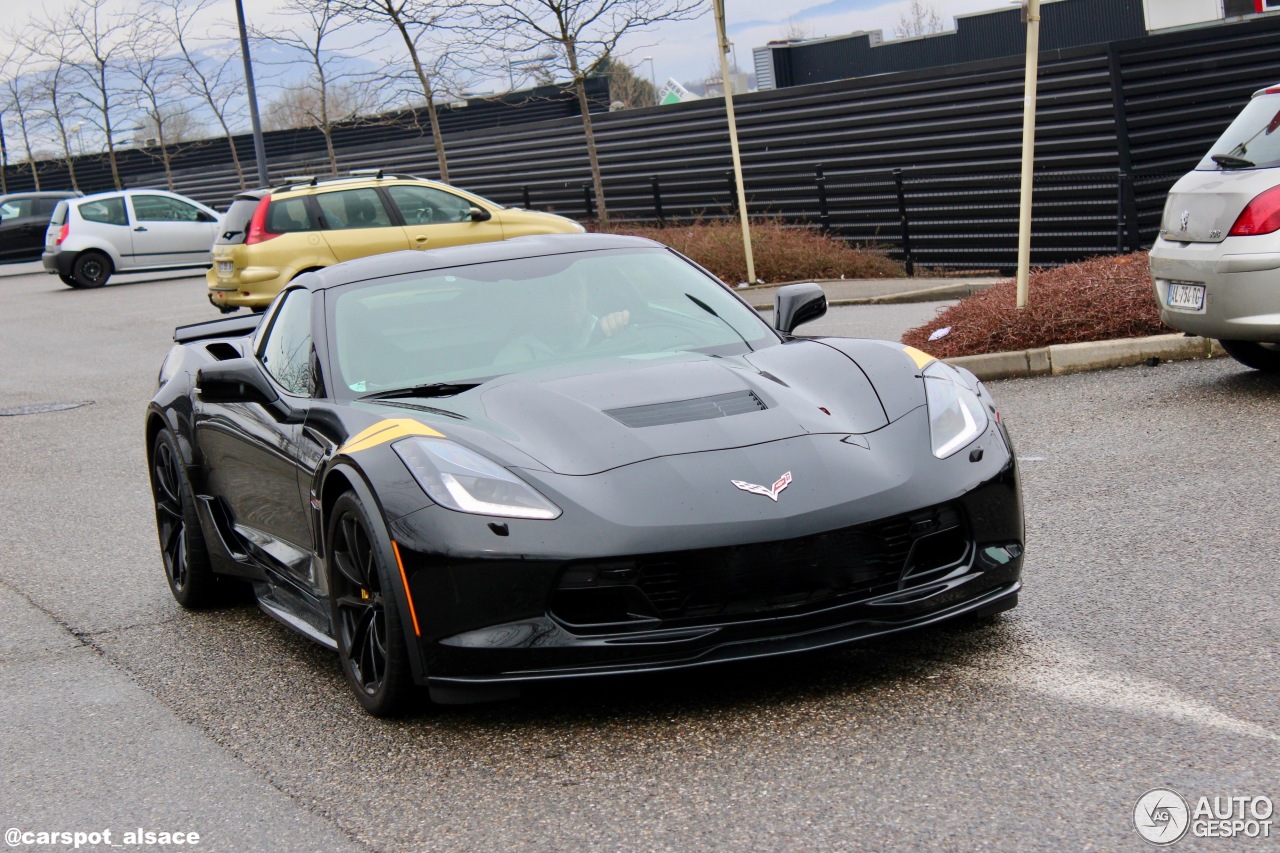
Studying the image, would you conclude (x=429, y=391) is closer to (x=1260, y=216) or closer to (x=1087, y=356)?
(x=1260, y=216)

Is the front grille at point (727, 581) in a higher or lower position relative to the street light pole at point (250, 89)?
lower

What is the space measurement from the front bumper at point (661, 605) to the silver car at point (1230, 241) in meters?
4.36

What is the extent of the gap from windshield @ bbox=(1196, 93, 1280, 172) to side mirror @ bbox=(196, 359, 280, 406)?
5.41m

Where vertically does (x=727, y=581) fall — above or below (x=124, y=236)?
below

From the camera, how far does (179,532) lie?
6.40m

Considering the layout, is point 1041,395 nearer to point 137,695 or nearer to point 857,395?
point 857,395

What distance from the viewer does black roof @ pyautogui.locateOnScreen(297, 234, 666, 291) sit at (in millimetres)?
5598

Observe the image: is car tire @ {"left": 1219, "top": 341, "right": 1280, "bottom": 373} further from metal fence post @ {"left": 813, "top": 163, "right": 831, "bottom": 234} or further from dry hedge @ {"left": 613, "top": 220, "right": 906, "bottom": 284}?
metal fence post @ {"left": 813, "top": 163, "right": 831, "bottom": 234}

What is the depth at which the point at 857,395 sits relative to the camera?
→ 4.54m

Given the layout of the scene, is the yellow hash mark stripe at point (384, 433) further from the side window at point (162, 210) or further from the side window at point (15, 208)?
the side window at point (15, 208)

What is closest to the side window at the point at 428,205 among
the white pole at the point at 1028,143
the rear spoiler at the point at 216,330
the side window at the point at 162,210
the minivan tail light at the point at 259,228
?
the minivan tail light at the point at 259,228

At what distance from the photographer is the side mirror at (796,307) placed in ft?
18.4

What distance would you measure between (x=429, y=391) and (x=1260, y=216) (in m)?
4.84

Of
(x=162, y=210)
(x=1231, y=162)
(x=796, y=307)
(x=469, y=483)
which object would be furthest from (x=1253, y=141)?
(x=162, y=210)
